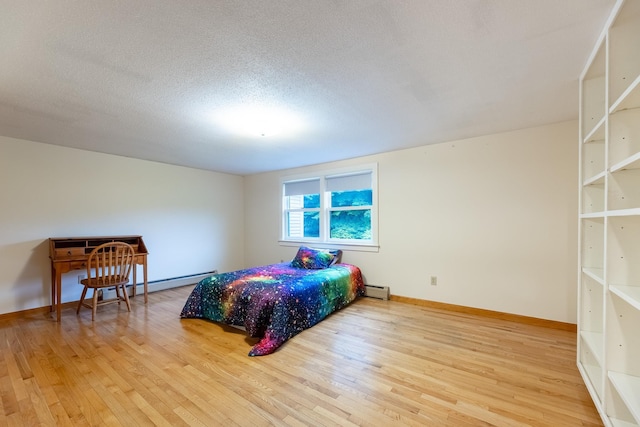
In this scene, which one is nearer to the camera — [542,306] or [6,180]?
[542,306]

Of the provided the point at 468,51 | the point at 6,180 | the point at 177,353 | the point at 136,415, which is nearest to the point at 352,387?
the point at 136,415

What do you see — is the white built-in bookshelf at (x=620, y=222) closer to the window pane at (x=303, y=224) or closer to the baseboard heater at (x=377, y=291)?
the baseboard heater at (x=377, y=291)

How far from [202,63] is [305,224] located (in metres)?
3.63

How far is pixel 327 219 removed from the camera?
4.70 meters

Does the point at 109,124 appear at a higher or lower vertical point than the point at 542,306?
higher

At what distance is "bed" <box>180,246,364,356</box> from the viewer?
2.61m

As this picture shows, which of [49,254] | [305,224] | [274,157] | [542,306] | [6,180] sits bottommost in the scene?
[542,306]

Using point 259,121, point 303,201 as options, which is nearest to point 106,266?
point 259,121

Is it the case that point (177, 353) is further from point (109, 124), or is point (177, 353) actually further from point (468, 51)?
point (468, 51)

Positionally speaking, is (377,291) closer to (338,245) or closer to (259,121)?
(338,245)

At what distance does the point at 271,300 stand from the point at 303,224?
2.60 m

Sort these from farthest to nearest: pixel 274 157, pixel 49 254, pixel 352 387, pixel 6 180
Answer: pixel 274 157 → pixel 49 254 → pixel 6 180 → pixel 352 387

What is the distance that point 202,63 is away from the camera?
5.67 ft

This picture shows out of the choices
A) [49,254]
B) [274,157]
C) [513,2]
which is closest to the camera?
[513,2]
